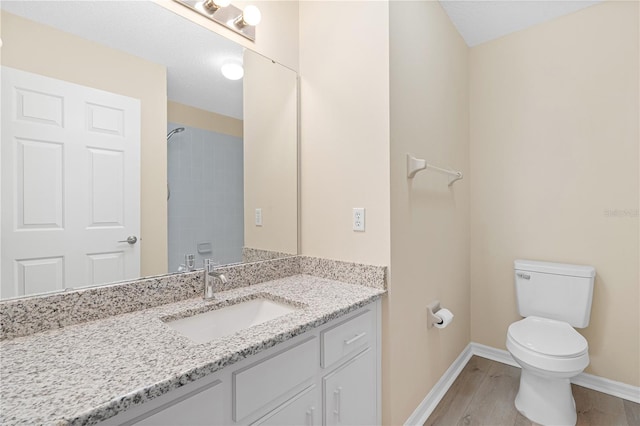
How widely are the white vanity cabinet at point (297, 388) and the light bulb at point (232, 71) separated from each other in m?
1.23

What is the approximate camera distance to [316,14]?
5.65ft

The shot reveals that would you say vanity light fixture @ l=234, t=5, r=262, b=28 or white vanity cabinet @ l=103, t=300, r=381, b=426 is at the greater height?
vanity light fixture @ l=234, t=5, r=262, b=28

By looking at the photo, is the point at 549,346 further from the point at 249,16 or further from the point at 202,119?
the point at 249,16

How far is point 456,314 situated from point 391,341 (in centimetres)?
97

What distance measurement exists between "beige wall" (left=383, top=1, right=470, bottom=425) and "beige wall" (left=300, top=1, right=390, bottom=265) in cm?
6

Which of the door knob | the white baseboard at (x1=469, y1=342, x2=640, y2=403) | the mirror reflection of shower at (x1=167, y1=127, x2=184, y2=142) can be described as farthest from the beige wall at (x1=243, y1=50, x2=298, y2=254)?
the white baseboard at (x1=469, y1=342, x2=640, y2=403)

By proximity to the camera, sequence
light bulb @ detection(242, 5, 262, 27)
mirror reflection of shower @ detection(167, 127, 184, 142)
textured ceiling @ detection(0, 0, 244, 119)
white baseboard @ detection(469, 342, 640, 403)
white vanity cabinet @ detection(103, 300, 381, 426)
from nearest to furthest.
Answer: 1. white vanity cabinet @ detection(103, 300, 381, 426)
2. textured ceiling @ detection(0, 0, 244, 119)
3. mirror reflection of shower @ detection(167, 127, 184, 142)
4. light bulb @ detection(242, 5, 262, 27)
5. white baseboard @ detection(469, 342, 640, 403)

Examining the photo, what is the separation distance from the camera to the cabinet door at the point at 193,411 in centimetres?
68

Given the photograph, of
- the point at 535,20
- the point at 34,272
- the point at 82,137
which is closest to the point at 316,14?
the point at 82,137

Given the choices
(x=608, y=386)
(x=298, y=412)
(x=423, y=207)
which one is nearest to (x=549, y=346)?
(x=608, y=386)

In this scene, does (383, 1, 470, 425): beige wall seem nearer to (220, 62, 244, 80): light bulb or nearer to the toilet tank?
the toilet tank

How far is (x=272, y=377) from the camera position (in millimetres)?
933

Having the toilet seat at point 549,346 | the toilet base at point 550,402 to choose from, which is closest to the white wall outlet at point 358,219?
the toilet seat at point 549,346

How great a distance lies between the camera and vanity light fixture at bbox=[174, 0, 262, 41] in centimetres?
136
